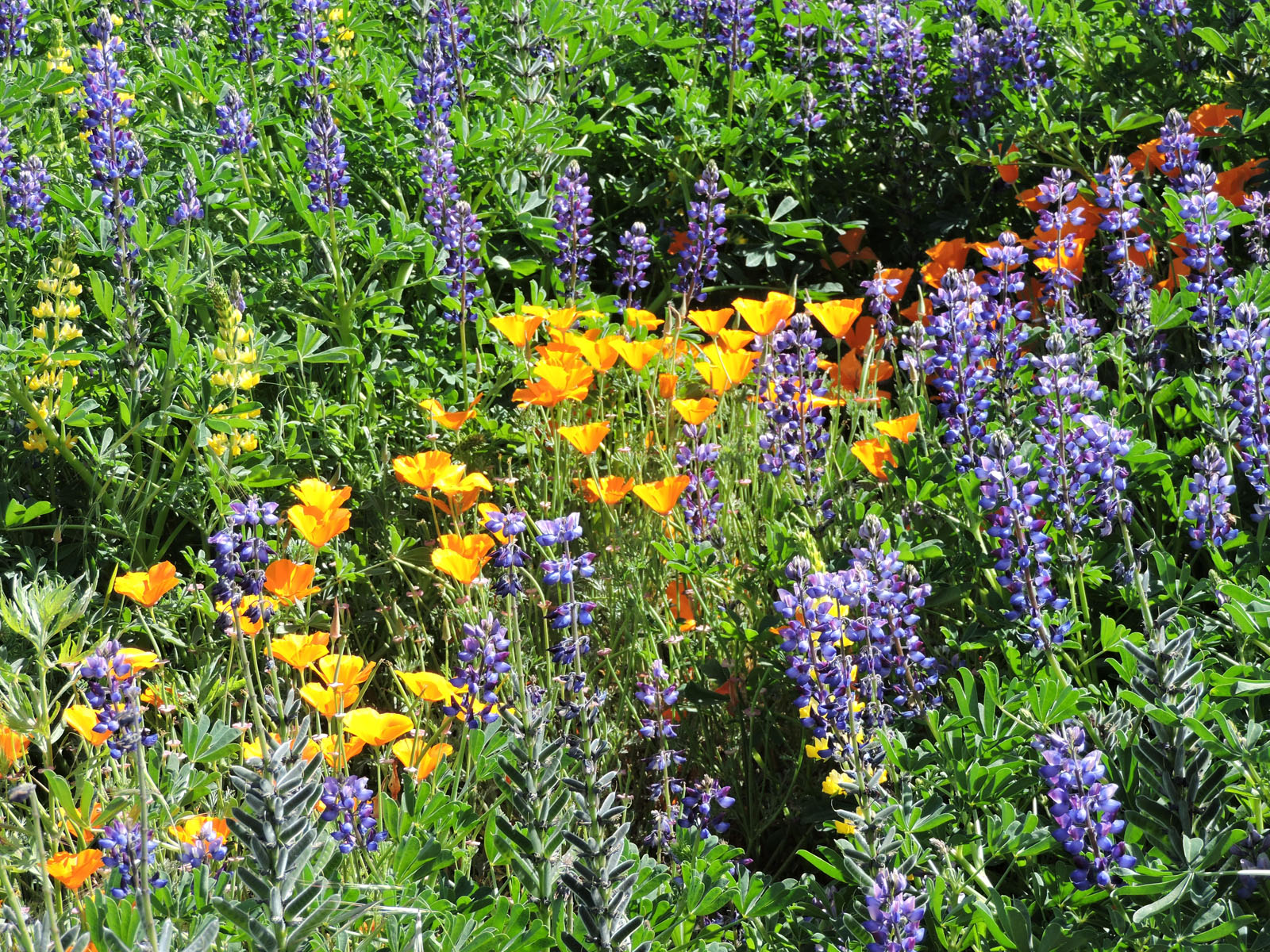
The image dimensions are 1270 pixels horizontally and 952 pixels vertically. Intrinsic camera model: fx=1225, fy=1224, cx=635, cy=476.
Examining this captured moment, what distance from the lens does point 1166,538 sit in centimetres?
243

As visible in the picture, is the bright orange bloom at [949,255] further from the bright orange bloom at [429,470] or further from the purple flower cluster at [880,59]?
the bright orange bloom at [429,470]

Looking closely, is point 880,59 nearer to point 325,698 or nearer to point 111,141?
point 111,141

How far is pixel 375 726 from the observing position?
1.97 m

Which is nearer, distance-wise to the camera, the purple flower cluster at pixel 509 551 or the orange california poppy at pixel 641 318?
the purple flower cluster at pixel 509 551

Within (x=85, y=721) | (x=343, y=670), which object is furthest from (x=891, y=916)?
(x=85, y=721)

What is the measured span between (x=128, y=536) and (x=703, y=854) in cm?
165

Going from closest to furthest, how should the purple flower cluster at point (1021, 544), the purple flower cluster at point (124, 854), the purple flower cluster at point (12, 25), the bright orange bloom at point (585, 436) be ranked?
the purple flower cluster at point (124, 854) → the purple flower cluster at point (1021, 544) → the bright orange bloom at point (585, 436) → the purple flower cluster at point (12, 25)

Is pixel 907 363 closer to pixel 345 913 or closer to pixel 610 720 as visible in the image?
pixel 610 720

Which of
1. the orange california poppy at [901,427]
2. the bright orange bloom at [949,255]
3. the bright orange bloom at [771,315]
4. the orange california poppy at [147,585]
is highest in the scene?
the bright orange bloom at [949,255]

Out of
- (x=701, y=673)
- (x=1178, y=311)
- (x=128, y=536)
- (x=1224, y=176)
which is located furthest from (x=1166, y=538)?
(x=128, y=536)

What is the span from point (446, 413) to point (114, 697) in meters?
1.30

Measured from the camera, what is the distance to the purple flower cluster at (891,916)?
1.48 meters

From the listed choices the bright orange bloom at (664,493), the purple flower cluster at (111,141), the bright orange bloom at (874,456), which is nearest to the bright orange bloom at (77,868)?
the bright orange bloom at (664,493)

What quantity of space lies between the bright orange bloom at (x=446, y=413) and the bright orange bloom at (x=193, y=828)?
1.16 m
